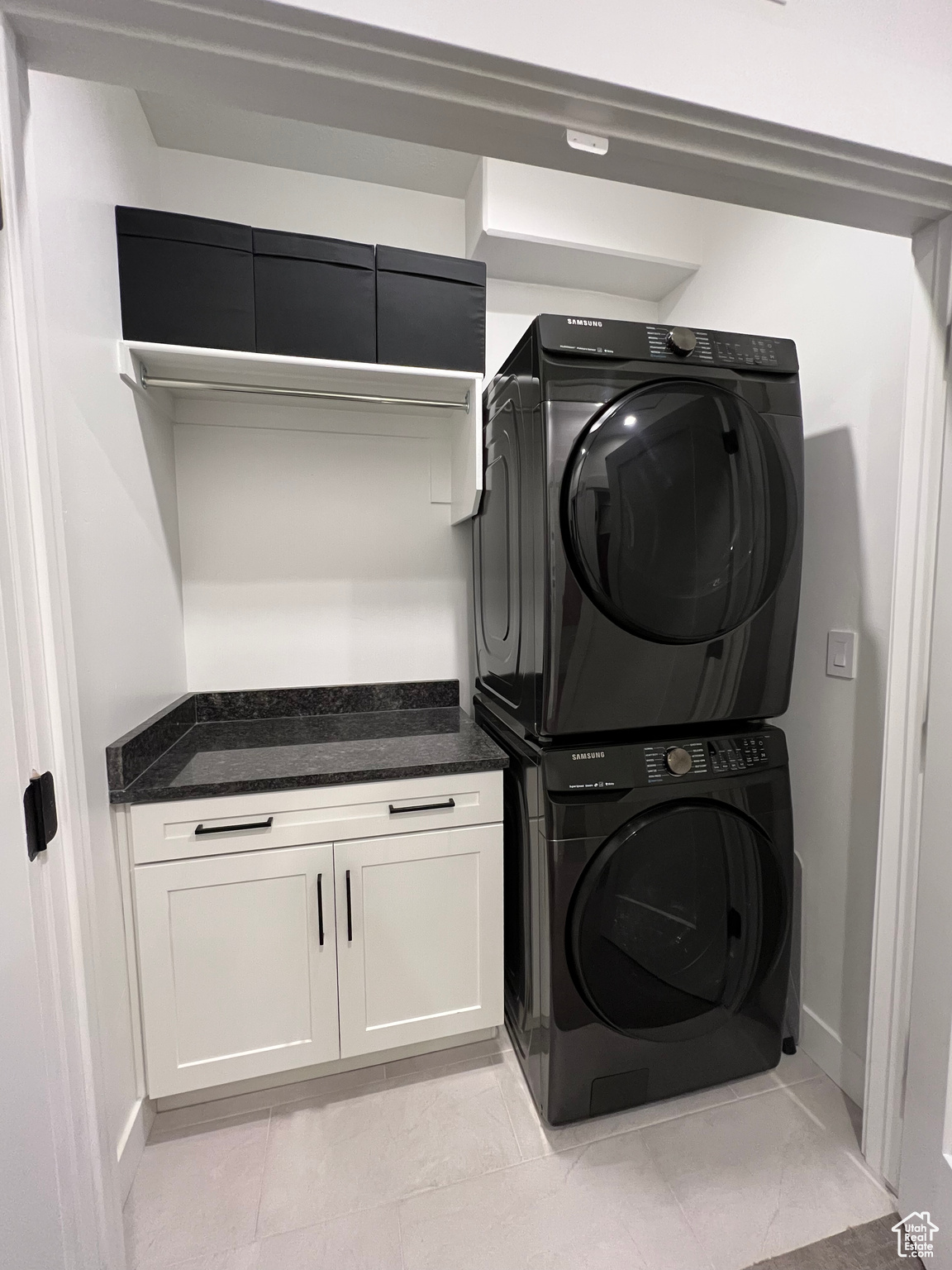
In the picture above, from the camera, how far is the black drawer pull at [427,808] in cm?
146

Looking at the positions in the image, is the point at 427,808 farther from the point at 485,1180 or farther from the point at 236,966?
the point at 485,1180

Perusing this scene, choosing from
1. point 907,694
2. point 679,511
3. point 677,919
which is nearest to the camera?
point 907,694

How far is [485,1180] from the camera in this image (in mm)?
1271

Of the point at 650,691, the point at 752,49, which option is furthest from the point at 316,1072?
Answer: the point at 752,49

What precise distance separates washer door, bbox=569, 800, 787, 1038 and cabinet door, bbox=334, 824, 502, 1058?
33 cm

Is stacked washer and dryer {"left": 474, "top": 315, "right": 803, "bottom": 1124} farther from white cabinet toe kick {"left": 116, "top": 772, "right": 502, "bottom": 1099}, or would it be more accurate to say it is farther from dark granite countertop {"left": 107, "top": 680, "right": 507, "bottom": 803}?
dark granite countertop {"left": 107, "top": 680, "right": 507, "bottom": 803}

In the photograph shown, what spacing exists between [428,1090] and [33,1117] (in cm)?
118

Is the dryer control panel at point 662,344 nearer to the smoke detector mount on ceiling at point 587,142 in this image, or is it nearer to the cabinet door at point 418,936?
the smoke detector mount on ceiling at point 587,142

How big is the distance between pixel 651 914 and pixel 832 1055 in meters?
0.76

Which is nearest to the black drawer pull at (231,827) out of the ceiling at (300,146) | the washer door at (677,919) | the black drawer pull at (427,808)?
the black drawer pull at (427,808)

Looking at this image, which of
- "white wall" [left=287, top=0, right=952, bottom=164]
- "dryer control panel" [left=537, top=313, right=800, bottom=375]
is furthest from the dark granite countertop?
"white wall" [left=287, top=0, right=952, bottom=164]

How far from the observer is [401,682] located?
80.9 inches

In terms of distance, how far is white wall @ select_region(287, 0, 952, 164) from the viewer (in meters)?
0.65

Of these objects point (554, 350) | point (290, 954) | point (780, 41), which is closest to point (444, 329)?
point (554, 350)
